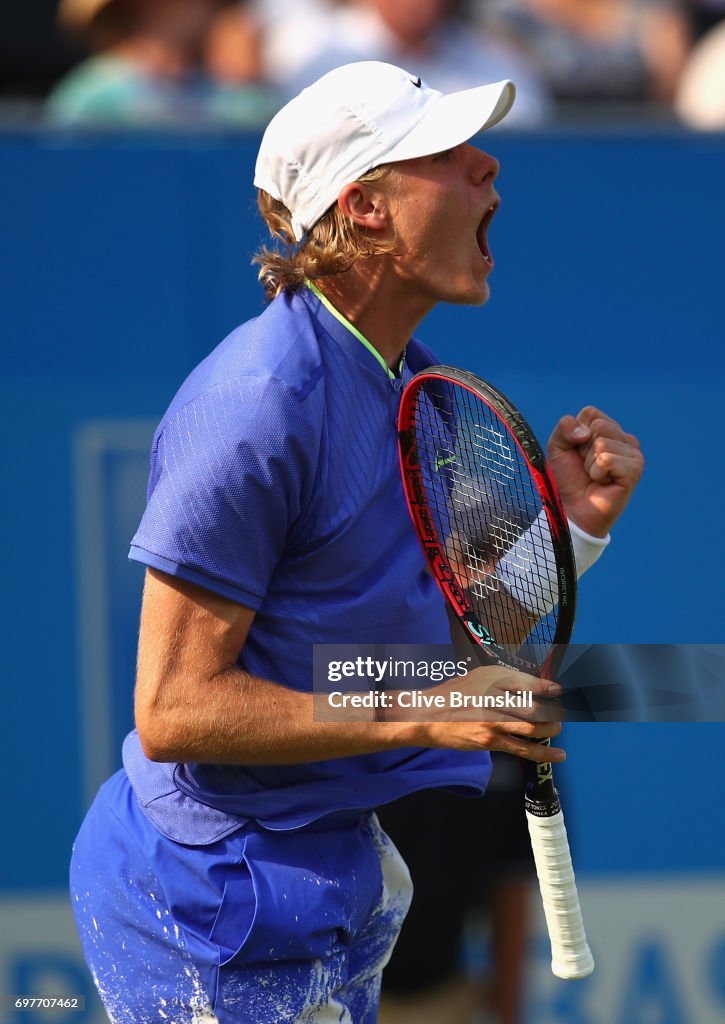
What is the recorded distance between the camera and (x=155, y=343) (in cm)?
354

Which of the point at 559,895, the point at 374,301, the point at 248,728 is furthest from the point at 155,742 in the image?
the point at 374,301

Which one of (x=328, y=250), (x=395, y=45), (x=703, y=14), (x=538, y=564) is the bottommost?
(x=538, y=564)

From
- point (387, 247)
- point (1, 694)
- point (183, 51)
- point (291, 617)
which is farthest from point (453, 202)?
point (183, 51)

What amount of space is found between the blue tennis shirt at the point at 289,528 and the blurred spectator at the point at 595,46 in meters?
3.14

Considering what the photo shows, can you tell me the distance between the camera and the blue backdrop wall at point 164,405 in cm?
351

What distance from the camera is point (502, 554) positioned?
227cm

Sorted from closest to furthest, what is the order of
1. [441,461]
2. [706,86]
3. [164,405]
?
[441,461] → [164,405] → [706,86]

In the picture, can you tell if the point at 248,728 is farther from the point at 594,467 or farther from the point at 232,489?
the point at 594,467

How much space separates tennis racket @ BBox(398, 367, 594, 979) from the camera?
6.61 feet

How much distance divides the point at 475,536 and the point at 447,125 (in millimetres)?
622

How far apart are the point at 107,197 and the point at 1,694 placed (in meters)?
1.23

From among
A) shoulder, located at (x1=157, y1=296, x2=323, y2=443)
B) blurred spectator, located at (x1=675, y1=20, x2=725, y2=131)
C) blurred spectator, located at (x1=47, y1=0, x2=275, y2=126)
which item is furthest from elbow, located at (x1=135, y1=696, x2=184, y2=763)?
blurred spectator, located at (x1=675, y1=20, x2=725, y2=131)

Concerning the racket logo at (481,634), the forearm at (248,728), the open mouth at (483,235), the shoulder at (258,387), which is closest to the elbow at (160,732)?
the forearm at (248,728)

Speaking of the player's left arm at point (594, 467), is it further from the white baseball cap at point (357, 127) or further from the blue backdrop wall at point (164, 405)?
the blue backdrop wall at point (164, 405)
